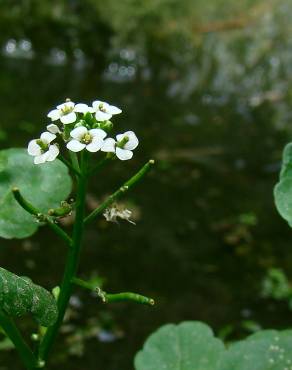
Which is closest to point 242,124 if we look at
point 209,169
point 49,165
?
point 209,169

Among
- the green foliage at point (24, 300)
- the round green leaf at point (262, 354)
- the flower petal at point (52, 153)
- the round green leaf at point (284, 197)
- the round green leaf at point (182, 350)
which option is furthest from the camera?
the round green leaf at point (182, 350)

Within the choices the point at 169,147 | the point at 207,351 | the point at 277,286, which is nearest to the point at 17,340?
the point at 207,351

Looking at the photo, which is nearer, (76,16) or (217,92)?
(217,92)

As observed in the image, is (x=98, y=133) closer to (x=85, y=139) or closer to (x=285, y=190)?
(x=85, y=139)

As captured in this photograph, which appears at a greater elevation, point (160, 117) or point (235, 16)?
point (235, 16)

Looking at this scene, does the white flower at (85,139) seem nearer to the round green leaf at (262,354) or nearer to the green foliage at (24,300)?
the green foliage at (24,300)

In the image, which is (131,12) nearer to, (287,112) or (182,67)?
(182,67)

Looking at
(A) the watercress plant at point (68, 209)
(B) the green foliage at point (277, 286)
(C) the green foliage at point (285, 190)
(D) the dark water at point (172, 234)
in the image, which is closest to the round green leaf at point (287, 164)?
(C) the green foliage at point (285, 190)

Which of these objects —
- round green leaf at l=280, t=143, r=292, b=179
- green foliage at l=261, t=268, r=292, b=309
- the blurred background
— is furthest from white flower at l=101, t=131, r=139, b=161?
green foliage at l=261, t=268, r=292, b=309
